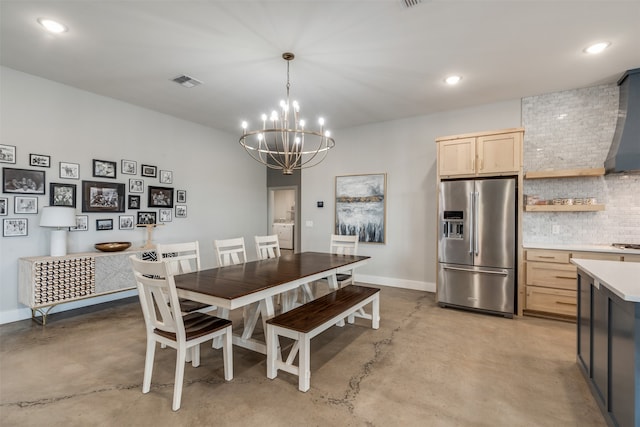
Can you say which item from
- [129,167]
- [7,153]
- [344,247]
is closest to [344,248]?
[344,247]

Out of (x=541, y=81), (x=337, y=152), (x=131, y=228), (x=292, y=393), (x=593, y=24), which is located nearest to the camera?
(x=292, y=393)

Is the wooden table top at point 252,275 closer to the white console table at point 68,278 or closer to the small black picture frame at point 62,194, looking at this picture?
the white console table at point 68,278

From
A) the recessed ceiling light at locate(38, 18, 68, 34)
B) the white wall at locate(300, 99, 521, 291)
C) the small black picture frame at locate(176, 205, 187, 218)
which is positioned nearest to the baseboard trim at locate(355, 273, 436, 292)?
the white wall at locate(300, 99, 521, 291)

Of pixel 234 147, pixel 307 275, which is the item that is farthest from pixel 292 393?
pixel 234 147

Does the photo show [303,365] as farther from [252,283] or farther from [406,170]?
[406,170]

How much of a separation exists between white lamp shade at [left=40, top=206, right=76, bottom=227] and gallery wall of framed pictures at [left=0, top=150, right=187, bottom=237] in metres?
0.29

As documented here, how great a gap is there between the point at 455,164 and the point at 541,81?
53.3 inches

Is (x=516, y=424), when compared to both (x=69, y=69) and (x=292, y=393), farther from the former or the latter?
(x=69, y=69)

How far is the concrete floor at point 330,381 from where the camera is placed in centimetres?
193

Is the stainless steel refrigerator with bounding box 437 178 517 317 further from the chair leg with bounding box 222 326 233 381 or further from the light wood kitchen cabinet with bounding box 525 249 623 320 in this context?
the chair leg with bounding box 222 326 233 381

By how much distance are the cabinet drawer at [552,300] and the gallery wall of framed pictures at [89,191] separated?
17.5 feet

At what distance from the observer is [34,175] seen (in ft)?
11.9

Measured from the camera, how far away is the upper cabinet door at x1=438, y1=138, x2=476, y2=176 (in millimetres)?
4094

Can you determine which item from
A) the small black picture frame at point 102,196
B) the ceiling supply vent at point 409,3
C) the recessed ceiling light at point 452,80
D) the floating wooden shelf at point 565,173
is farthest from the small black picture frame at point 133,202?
the floating wooden shelf at point 565,173
